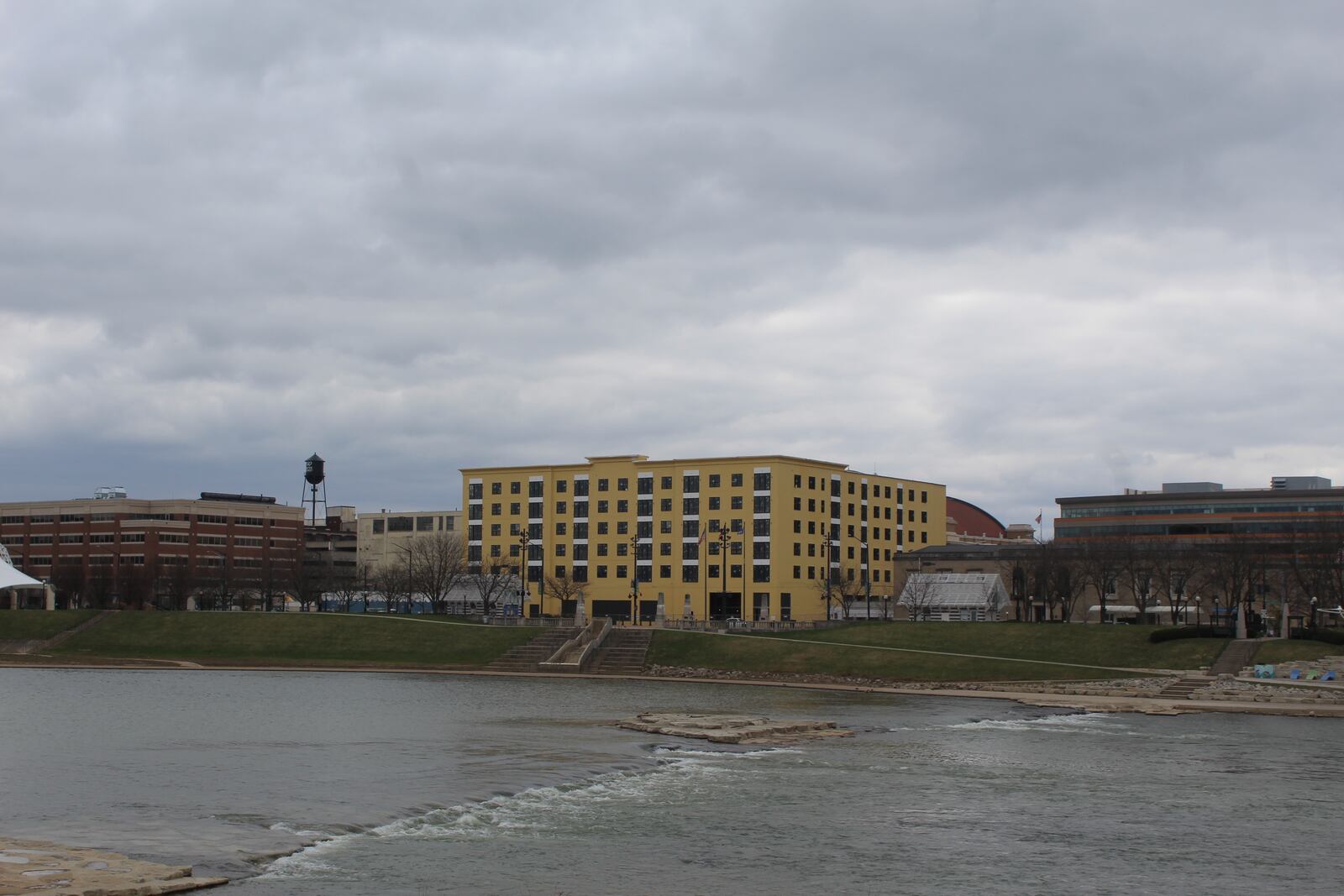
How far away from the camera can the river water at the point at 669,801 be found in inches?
1201

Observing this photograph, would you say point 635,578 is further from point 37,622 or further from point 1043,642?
point 37,622

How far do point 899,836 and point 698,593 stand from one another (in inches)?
4717

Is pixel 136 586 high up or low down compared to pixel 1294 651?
up

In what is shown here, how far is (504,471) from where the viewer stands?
561 ft

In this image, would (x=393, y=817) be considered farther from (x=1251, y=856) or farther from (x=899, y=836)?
(x=1251, y=856)

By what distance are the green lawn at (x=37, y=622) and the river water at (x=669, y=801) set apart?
66605 mm

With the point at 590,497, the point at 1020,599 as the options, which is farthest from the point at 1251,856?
the point at 590,497

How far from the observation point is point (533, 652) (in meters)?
112

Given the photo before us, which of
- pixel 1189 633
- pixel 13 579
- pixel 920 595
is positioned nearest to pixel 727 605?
pixel 920 595

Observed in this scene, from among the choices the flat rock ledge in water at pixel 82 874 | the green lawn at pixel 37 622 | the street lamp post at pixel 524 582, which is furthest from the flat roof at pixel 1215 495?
the flat rock ledge in water at pixel 82 874

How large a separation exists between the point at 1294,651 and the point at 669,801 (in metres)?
66.4

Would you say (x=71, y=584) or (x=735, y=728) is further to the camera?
(x=71, y=584)

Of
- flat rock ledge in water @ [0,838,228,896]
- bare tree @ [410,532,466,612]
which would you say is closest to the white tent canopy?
bare tree @ [410,532,466,612]

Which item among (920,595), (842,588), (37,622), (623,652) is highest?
(842,588)
